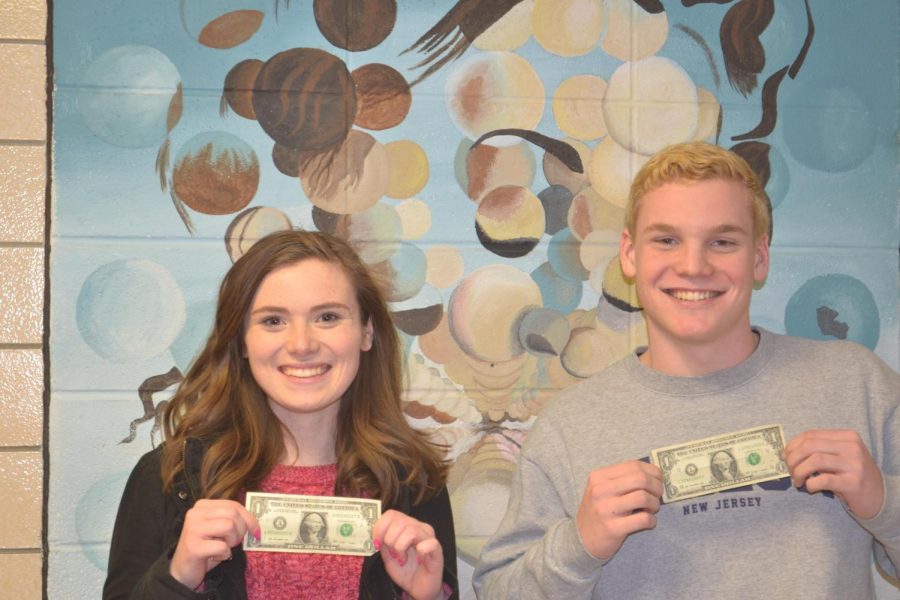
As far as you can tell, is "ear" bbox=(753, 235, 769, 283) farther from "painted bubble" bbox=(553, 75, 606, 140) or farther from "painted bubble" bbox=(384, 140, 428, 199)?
"painted bubble" bbox=(384, 140, 428, 199)

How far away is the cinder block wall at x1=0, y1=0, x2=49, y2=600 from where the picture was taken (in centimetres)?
278

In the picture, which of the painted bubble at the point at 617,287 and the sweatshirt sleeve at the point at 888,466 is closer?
the sweatshirt sleeve at the point at 888,466

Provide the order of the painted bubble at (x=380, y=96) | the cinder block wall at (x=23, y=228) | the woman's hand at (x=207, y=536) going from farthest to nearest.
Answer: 1. the painted bubble at (x=380, y=96)
2. the cinder block wall at (x=23, y=228)
3. the woman's hand at (x=207, y=536)

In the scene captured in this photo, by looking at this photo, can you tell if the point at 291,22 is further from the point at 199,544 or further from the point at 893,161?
the point at 893,161

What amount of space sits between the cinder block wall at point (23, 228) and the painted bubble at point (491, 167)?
4.09 feet

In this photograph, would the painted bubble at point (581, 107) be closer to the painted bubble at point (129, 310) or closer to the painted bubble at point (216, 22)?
the painted bubble at point (216, 22)

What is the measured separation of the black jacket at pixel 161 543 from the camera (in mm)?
2258

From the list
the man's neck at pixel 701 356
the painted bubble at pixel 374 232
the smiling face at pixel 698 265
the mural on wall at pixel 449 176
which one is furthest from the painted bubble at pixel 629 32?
the man's neck at pixel 701 356

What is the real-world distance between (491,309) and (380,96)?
0.74 m

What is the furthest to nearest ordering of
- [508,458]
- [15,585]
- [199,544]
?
[508,458]
[15,585]
[199,544]

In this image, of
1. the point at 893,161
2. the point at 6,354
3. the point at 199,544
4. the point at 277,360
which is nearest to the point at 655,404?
the point at 277,360

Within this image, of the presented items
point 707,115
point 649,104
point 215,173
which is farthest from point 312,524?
point 707,115

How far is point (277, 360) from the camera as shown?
2.37 metres

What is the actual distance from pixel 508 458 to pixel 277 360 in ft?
2.95
